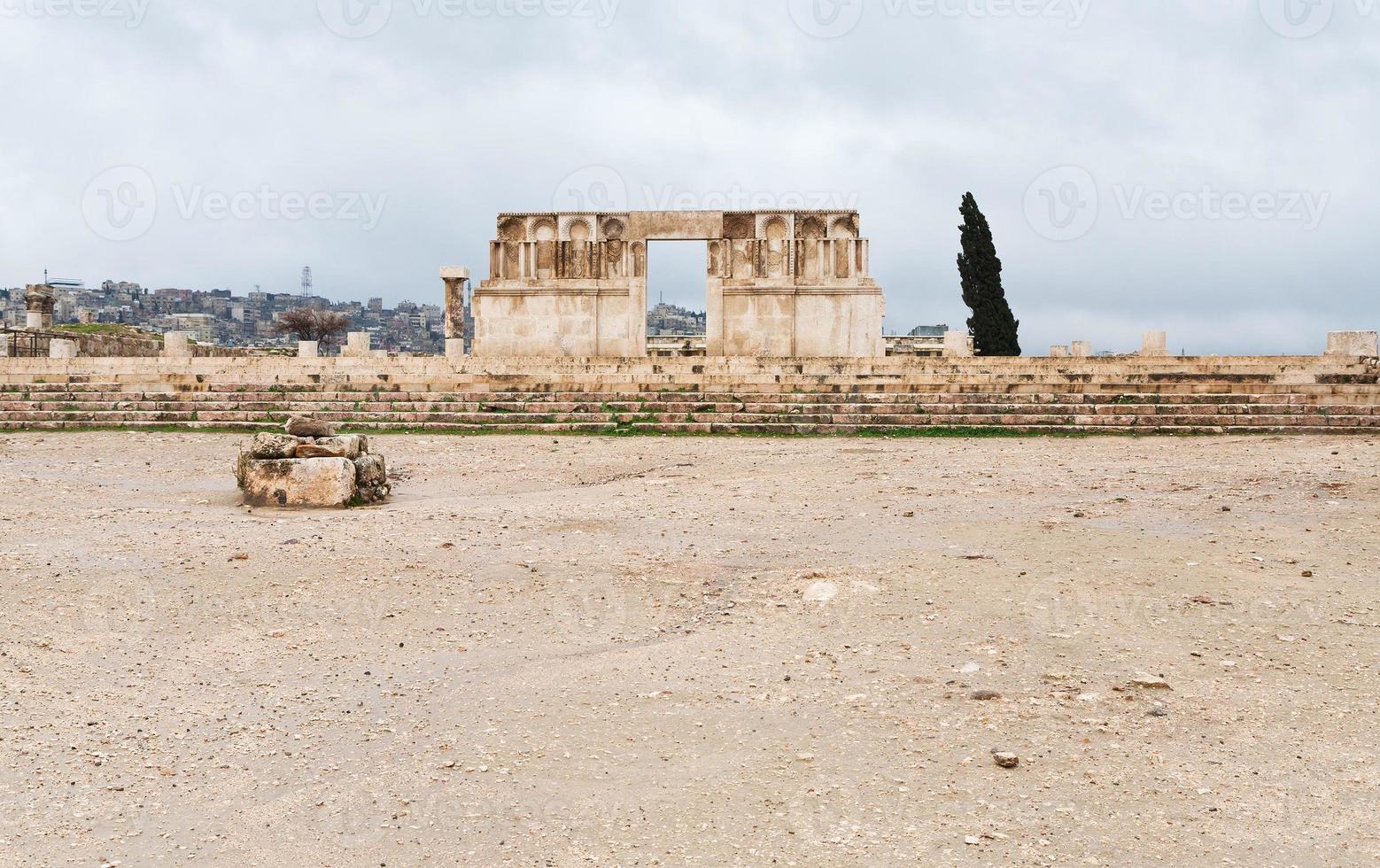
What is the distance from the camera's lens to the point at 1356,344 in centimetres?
1717

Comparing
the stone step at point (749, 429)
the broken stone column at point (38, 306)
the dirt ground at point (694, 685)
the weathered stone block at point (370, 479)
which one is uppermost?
the broken stone column at point (38, 306)

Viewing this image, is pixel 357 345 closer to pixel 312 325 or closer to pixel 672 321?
pixel 312 325

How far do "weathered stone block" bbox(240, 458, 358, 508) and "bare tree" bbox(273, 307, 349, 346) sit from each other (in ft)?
193

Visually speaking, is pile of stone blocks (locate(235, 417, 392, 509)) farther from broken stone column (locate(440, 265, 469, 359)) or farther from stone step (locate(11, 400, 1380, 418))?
broken stone column (locate(440, 265, 469, 359))

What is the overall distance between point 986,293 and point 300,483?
31.0m

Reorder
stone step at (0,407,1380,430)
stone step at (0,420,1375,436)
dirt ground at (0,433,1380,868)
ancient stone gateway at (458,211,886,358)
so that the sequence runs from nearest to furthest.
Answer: dirt ground at (0,433,1380,868)
stone step at (0,420,1375,436)
stone step at (0,407,1380,430)
ancient stone gateway at (458,211,886,358)

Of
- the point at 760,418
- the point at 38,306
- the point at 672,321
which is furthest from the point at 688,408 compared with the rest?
the point at 672,321

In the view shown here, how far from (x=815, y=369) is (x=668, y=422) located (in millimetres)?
3304

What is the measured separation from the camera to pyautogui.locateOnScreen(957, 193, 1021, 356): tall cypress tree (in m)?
35.2

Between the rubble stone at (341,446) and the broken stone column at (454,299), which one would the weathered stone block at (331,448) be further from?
the broken stone column at (454,299)

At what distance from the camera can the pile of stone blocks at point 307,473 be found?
8.49m

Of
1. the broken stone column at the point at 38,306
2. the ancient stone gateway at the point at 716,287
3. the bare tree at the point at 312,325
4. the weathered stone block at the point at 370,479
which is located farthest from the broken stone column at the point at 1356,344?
the bare tree at the point at 312,325

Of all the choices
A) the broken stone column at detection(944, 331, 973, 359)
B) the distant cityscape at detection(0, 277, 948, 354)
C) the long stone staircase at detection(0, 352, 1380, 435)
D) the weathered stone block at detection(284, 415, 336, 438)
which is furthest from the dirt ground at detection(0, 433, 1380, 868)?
the distant cityscape at detection(0, 277, 948, 354)

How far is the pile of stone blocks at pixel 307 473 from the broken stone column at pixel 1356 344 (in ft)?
55.0
